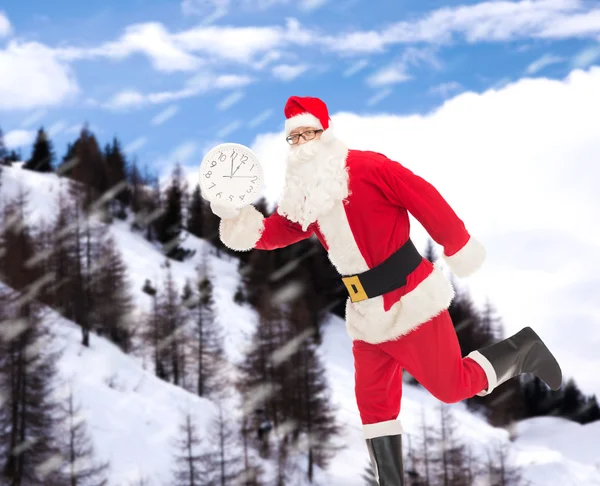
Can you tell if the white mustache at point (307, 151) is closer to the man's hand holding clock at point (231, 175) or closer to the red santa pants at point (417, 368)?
the man's hand holding clock at point (231, 175)

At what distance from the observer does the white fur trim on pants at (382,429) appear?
12.1ft

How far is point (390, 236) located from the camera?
11.6 ft

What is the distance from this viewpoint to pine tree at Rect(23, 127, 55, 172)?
6053 centimetres

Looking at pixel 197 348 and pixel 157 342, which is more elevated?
pixel 157 342

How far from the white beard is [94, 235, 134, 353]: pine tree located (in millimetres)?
33117

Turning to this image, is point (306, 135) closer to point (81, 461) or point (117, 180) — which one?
point (81, 461)

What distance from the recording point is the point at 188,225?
5816 cm

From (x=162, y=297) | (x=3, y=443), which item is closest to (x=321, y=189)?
(x=3, y=443)

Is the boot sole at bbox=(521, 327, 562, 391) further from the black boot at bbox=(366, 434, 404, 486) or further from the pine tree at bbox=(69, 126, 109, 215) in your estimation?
the pine tree at bbox=(69, 126, 109, 215)

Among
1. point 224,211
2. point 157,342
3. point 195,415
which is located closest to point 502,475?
point 195,415

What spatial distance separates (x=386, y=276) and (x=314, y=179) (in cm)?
62

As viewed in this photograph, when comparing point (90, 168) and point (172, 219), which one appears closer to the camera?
point (172, 219)

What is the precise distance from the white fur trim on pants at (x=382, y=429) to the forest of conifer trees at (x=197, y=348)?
13268 mm

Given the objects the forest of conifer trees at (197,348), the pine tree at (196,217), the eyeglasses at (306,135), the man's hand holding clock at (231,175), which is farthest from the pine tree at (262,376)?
the eyeglasses at (306,135)
